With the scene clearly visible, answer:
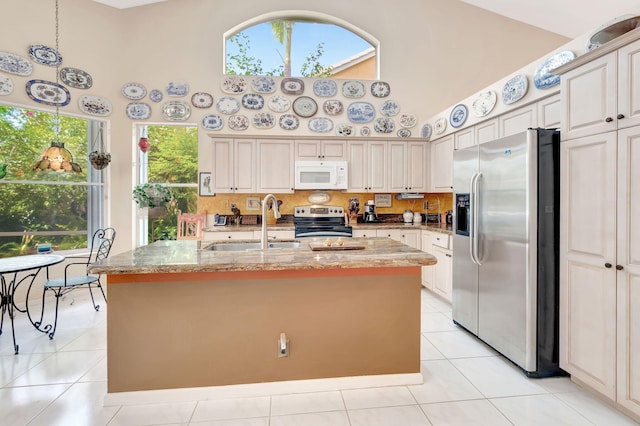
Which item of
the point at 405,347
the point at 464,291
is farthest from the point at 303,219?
the point at 405,347

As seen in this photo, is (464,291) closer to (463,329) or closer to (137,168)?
(463,329)

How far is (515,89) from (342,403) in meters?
3.07

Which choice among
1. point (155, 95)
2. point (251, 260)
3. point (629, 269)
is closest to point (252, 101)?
point (155, 95)

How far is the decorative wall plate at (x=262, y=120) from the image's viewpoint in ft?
15.5

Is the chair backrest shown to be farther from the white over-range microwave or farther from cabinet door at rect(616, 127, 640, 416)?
cabinet door at rect(616, 127, 640, 416)

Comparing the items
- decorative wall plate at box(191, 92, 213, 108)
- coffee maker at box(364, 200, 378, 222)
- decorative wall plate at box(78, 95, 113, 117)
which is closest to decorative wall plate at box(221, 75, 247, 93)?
decorative wall plate at box(191, 92, 213, 108)

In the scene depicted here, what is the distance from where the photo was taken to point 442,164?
436 centimetres

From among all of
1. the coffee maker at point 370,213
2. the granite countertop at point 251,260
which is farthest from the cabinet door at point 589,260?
the coffee maker at point 370,213

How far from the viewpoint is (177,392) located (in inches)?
76.2

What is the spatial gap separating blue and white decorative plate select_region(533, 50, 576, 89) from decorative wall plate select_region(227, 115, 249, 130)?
3565mm

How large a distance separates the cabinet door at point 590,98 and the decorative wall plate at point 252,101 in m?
3.67

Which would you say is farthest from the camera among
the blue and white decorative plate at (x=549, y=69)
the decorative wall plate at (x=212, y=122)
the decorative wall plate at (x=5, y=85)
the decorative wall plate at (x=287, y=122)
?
the decorative wall plate at (x=287, y=122)

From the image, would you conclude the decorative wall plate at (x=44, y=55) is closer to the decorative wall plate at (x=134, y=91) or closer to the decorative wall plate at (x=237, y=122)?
the decorative wall plate at (x=134, y=91)

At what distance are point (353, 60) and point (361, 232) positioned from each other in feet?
8.92
